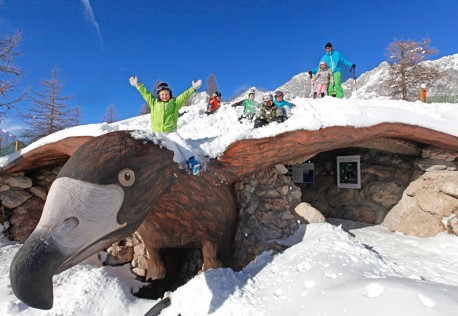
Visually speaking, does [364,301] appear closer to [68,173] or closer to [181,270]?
[68,173]

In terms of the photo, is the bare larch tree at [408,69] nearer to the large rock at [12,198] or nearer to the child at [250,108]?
the child at [250,108]

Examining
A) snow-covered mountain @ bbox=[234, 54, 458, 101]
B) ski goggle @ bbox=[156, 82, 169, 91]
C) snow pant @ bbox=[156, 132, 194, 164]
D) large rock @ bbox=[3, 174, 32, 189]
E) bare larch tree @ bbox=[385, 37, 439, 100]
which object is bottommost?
large rock @ bbox=[3, 174, 32, 189]

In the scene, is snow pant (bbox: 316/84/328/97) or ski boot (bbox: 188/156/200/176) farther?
snow pant (bbox: 316/84/328/97)

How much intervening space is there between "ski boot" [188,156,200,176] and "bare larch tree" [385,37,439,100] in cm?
1520

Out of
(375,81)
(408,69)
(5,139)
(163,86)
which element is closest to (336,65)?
(163,86)

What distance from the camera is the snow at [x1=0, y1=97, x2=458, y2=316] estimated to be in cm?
189

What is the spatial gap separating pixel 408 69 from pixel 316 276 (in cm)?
1656

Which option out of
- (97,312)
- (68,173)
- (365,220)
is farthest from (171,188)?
(365,220)

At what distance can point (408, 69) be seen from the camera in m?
14.8

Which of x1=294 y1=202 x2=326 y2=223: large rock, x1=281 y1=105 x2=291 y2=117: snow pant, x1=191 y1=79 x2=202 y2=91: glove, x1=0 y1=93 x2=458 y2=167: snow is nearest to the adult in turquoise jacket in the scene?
x1=0 y1=93 x2=458 y2=167: snow

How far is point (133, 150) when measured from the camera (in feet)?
7.54

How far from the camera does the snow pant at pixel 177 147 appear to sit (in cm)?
276

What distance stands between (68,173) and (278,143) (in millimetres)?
2687

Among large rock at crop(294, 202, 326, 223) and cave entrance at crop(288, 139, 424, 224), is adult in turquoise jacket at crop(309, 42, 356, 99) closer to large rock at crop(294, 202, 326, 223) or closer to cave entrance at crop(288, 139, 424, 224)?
cave entrance at crop(288, 139, 424, 224)
